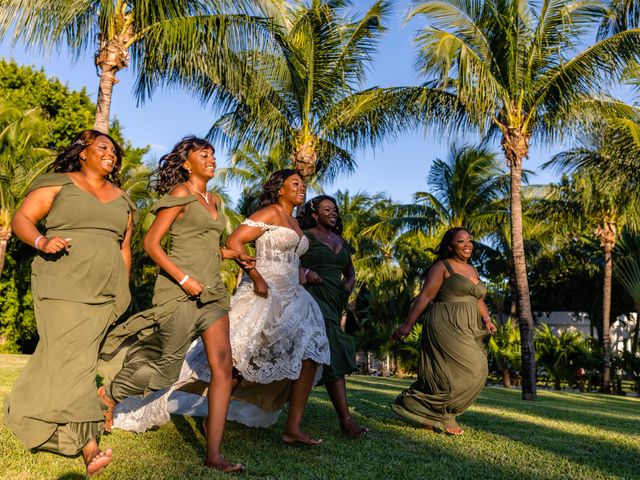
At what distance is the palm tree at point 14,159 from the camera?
2141 centimetres

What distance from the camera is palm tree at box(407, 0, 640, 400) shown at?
14078 millimetres

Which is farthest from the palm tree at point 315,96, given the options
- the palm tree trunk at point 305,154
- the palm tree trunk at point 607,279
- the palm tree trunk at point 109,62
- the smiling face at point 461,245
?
the palm tree trunk at point 607,279

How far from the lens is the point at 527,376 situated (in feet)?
47.2

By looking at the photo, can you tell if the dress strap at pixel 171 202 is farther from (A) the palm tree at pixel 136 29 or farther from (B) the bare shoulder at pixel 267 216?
(A) the palm tree at pixel 136 29

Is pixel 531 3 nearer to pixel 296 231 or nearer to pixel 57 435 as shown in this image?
pixel 296 231

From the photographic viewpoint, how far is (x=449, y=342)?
20.5ft

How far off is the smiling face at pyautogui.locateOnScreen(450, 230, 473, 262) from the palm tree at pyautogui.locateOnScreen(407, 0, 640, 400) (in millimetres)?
7943

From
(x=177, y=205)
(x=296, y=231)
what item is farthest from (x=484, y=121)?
(x=177, y=205)

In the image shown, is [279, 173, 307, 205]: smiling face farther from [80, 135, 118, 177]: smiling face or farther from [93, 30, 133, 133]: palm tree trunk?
[93, 30, 133, 133]: palm tree trunk

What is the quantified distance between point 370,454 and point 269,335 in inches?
44.4

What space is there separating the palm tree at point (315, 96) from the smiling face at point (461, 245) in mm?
7470

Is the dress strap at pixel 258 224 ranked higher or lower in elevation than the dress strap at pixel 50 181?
higher

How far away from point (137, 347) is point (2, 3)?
732 centimetres

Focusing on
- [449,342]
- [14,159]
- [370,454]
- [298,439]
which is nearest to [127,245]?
[298,439]
